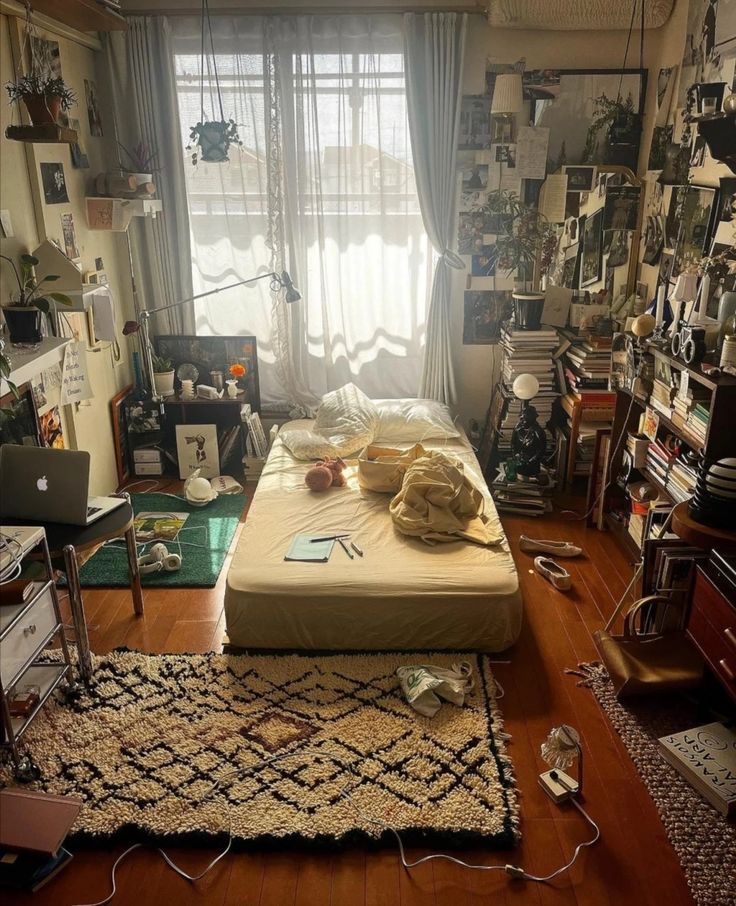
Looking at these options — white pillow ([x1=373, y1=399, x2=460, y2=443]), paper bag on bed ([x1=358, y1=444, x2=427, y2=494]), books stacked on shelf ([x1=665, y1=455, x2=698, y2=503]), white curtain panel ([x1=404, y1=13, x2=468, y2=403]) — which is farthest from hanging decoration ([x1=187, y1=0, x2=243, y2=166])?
books stacked on shelf ([x1=665, y1=455, x2=698, y2=503])

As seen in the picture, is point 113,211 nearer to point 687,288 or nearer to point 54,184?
point 54,184

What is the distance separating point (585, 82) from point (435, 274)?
139 centimetres

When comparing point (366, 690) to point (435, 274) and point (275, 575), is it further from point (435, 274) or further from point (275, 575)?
point (435, 274)

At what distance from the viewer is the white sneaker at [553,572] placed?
3592 millimetres

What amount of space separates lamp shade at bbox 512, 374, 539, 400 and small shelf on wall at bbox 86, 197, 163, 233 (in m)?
2.40

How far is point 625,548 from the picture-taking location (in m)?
3.90

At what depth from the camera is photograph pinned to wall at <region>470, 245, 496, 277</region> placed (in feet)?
15.5

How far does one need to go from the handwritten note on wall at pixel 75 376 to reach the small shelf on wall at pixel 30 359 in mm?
625

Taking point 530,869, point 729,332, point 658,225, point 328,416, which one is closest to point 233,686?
point 530,869

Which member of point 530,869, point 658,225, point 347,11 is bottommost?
point 530,869

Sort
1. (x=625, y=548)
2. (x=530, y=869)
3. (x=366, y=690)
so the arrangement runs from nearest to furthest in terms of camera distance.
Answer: (x=530, y=869) → (x=366, y=690) → (x=625, y=548)

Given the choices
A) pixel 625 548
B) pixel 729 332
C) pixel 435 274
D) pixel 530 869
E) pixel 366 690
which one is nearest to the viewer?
pixel 530 869

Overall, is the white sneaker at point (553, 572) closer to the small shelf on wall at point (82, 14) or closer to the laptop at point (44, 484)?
the laptop at point (44, 484)

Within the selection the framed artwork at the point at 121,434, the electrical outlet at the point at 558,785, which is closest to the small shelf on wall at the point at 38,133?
the framed artwork at the point at 121,434
